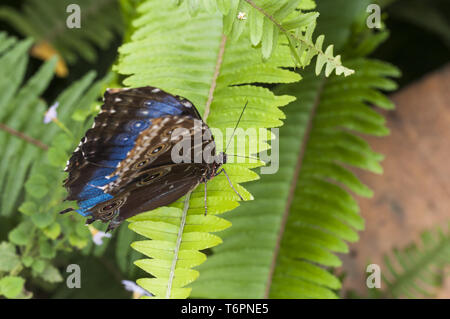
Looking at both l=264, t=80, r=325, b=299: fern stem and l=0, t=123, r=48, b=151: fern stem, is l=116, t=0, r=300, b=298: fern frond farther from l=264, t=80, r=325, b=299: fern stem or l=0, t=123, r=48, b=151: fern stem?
l=0, t=123, r=48, b=151: fern stem

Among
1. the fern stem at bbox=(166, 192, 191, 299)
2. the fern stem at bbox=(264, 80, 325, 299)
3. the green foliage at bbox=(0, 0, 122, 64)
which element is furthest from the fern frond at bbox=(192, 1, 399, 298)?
the green foliage at bbox=(0, 0, 122, 64)

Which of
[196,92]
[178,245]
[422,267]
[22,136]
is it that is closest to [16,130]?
[22,136]

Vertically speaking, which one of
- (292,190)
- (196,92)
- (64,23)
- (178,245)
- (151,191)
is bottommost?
(178,245)

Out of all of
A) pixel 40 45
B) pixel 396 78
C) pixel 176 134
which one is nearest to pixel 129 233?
pixel 176 134

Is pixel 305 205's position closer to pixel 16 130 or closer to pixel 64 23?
pixel 16 130

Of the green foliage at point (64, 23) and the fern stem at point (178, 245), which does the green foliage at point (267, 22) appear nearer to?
the fern stem at point (178, 245)

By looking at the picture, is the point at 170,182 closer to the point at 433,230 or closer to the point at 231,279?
the point at 231,279
